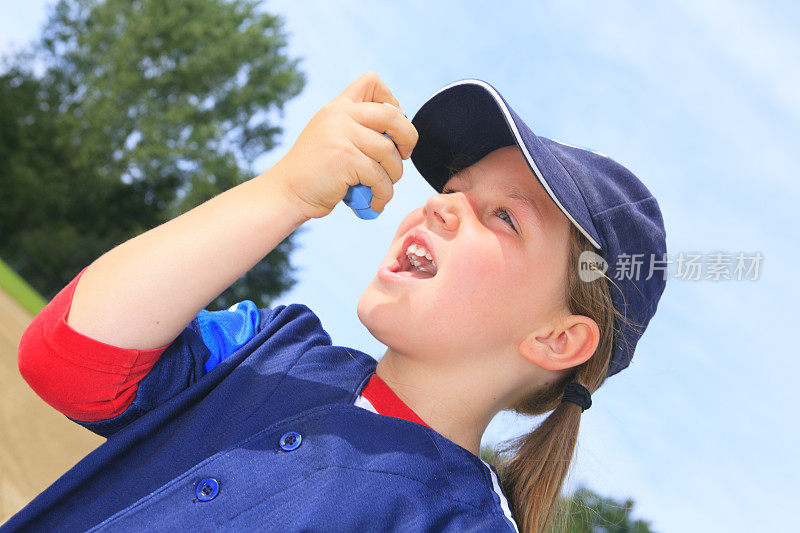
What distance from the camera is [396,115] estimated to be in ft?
4.87

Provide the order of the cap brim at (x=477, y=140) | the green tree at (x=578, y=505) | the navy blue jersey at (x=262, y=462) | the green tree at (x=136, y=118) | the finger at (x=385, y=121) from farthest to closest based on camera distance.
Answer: the green tree at (x=136, y=118) → the green tree at (x=578, y=505) → the cap brim at (x=477, y=140) → the finger at (x=385, y=121) → the navy blue jersey at (x=262, y=462)

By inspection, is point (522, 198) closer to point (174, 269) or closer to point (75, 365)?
point (174, 269)

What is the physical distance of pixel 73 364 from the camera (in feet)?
4.46

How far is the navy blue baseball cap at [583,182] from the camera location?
1606 millimetres

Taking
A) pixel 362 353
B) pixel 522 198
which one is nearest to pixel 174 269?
pixel 362 353

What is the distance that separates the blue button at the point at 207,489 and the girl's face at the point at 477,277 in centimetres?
50

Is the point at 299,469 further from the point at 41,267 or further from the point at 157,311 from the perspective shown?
the point at 41,267

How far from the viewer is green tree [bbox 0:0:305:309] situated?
12.3 meters

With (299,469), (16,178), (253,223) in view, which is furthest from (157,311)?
(16,178)

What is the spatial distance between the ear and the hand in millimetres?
556

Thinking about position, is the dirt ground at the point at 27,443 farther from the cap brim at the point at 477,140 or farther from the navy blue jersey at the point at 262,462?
the cap brim at the point at 477,140

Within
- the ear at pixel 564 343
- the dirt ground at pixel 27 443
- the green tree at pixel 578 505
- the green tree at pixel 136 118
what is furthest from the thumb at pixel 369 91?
the green tree at pixel 136 118

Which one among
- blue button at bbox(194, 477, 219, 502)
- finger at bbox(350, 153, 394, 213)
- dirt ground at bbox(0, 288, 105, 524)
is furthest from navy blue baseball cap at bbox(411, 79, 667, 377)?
dirt ground at bbox(0, 288, 105, 524)

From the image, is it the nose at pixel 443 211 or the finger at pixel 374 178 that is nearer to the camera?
the finger at pixel 374 178
